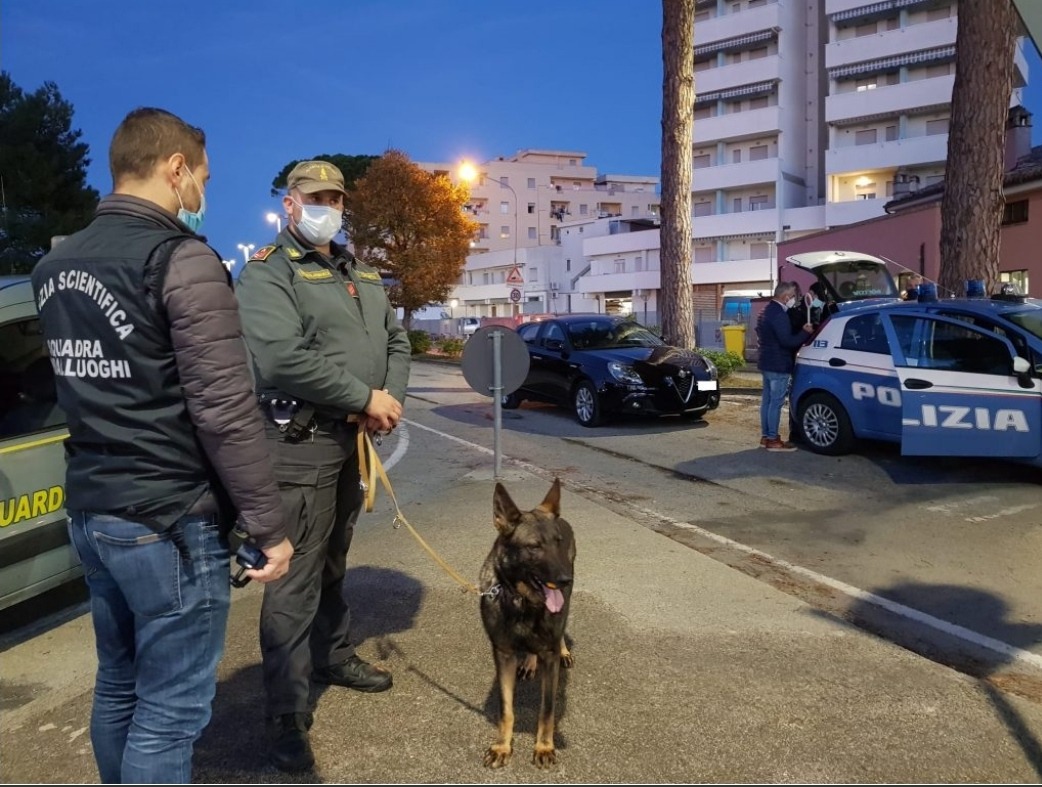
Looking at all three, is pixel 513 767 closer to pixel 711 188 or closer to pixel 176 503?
pixel 176 503

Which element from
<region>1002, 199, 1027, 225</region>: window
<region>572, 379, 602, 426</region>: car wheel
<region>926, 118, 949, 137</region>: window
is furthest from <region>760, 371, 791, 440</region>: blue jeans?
<region>926, 118, 949, 137</region>: window

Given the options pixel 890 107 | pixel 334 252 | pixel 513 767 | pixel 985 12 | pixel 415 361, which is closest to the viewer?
pixel 513 767

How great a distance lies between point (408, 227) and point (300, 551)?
3318 centimetres

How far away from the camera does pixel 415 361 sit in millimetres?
29562

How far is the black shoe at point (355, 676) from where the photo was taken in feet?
11.4

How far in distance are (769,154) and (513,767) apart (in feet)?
174

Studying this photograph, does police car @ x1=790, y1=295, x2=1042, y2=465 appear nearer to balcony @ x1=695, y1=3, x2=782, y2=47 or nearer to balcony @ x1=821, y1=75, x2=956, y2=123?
balcony @ x1=821, y1=75, x2=956, y2=123

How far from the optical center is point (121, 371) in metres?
2.02

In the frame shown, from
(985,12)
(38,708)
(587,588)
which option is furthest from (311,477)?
(985,12)

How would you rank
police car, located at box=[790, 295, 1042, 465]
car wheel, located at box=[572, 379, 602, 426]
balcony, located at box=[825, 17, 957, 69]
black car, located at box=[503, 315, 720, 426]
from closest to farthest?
police car, located at box=[790, 295, 1042, 465] → black car, located at box=[503, 315, 720, 426] → car wheel, located at box=[572, 379, 602, 426] → balcony, located at box=[825, 17, 957, 69]

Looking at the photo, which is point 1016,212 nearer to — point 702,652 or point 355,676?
point 702,652

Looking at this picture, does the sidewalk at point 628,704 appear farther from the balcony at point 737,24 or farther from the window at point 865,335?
the balcony at point 737,24

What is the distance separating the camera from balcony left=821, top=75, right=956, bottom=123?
42969mm

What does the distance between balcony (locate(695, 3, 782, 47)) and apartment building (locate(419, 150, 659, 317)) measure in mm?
22539
